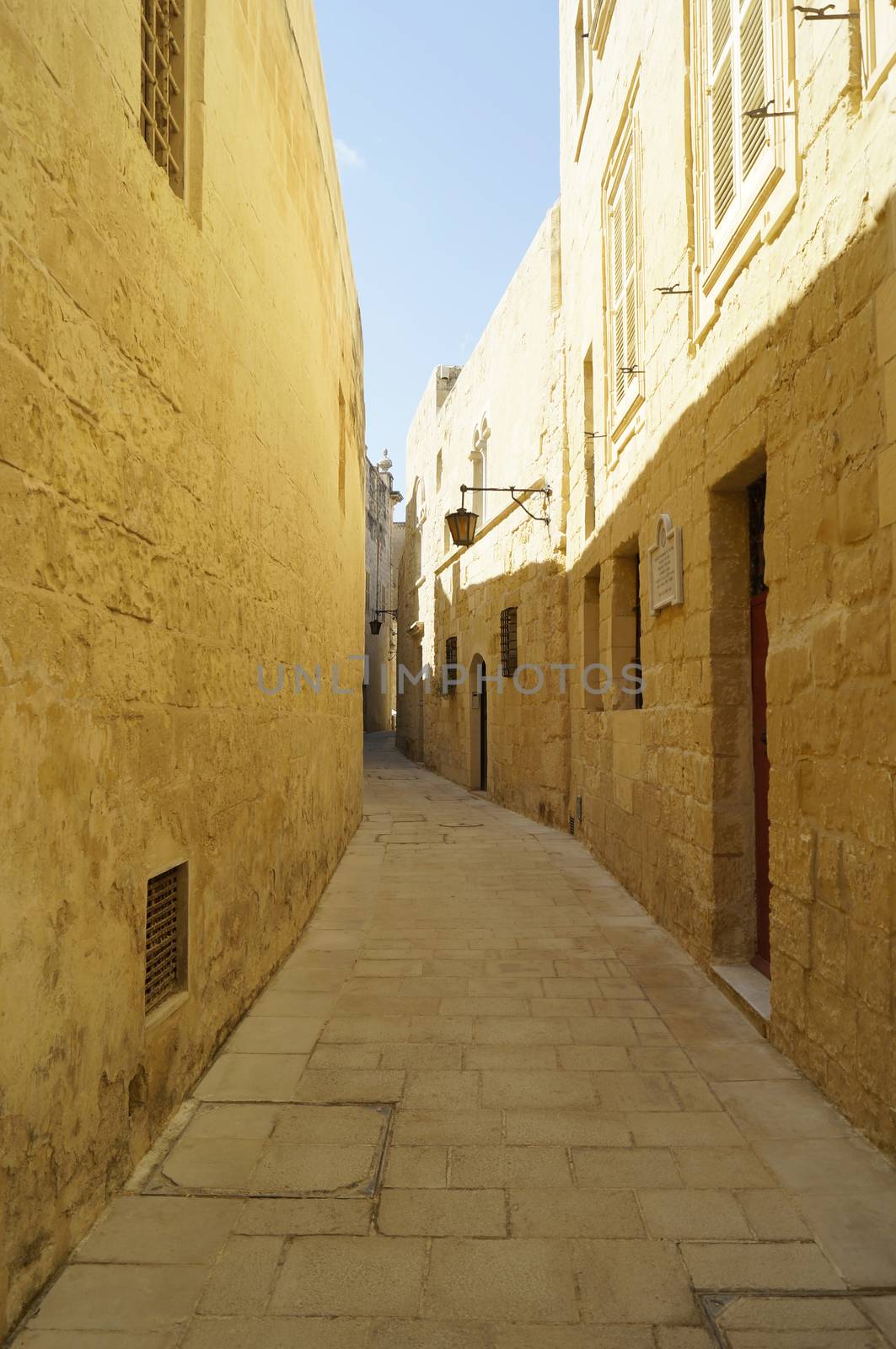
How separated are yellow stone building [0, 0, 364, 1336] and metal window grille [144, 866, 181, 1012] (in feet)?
0.04

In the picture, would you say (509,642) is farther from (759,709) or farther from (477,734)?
(759,709)

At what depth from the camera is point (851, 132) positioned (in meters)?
2.97

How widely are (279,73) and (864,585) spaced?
3950 mm

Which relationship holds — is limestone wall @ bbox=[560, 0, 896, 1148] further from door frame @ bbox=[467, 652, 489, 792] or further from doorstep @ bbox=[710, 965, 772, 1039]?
door frame @ bbox=[467, 652, 489, 792]

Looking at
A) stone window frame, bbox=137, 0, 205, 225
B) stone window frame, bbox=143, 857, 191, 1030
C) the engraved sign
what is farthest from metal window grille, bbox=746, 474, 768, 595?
stone window frame, bbox=143, 857, 191, 1030

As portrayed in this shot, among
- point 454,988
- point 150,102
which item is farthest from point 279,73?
point 454,988

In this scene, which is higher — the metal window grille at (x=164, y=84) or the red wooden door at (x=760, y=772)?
the metal window grille at (x=164, y=84)

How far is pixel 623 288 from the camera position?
7.02 meters

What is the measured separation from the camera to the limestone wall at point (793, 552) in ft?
9.16

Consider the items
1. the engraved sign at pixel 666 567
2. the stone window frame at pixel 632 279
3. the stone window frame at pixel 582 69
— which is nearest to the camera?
the engraved sign at pixel 666 567

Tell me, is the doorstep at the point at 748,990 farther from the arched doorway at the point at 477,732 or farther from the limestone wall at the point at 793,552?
the arched doorway at the point at 477,732

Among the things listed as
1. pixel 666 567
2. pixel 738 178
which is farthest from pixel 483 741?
pixel 738 178

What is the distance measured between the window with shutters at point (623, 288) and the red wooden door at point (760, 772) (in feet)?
7.89

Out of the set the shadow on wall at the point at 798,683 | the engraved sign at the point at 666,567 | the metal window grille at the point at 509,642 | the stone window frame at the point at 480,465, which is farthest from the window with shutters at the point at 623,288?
the stone window frame at the point at 480,465
